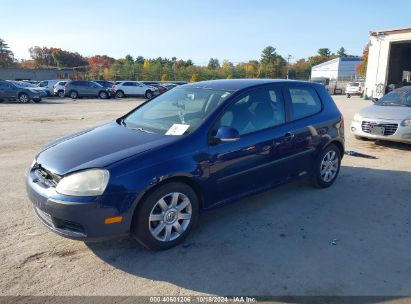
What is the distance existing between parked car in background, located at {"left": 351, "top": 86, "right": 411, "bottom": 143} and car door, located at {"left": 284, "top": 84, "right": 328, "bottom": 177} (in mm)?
3615

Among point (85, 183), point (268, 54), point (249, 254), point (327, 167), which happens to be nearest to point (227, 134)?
point (249, 254)

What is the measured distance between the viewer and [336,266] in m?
3.38

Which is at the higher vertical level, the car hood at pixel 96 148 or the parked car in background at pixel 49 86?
the car hood at pixel 96 148

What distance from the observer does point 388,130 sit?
26.5 ft

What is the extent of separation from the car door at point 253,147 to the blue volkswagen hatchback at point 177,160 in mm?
12

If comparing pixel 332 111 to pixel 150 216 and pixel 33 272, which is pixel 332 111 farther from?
pixel 33 272

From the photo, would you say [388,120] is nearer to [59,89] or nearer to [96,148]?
[96,148]

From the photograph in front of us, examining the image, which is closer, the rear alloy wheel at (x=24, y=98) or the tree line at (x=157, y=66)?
the rear alloy wheel at (x=24, y=98)

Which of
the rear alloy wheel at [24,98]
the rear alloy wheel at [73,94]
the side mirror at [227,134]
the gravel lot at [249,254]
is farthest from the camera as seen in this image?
the rear alloy wheel at [73,94]

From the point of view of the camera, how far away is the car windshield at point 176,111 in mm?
3991

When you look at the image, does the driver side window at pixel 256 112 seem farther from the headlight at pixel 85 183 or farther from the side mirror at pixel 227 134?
the headlight at pixel 85 183

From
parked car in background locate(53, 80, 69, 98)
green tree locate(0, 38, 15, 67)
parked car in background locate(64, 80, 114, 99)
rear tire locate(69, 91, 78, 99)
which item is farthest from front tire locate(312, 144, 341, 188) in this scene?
green tree locate(0, 38, 15, 67)

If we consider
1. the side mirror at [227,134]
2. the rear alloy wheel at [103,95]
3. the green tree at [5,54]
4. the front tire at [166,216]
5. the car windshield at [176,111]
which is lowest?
the rear alloy wheel at [103,95]

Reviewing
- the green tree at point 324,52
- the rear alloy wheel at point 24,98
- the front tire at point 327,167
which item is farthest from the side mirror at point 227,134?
the green tree at point 324,52
